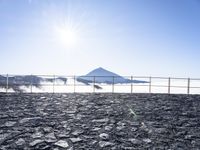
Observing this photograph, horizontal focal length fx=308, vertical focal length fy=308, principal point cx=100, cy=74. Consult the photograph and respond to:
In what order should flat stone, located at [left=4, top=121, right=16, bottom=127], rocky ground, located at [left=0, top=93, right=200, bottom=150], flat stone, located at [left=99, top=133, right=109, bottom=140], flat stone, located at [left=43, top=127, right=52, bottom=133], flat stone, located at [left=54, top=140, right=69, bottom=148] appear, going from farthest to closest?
flat stone, located at [left=4, top=121, right=16, bottom=127], flat stone, located at [left=43, top=127, right=52, bottom=133], flat stone, located at [left=99, top=133, right=109, bottom=140], rocky ground, located at [left=0, top=93, right=200, bottom=150], flat stone, located at [left=54, top=140, right=69, bottom=148]

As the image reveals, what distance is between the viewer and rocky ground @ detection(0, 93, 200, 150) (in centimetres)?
960

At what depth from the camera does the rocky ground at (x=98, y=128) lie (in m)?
9.60

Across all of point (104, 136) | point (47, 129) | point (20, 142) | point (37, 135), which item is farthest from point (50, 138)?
point (104, 136)

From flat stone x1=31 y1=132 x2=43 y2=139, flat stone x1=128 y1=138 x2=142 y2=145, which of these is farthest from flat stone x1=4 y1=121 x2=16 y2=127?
flat stone x1=128 y1=138 x2=142 y2=145

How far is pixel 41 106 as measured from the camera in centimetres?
1658

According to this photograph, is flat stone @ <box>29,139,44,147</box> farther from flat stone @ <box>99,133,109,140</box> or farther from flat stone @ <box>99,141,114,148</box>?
flat stone @ <box>99,133,109,140</box>

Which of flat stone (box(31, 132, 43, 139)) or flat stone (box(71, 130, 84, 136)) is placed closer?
flat stone (box(31, 132, 43, 139))

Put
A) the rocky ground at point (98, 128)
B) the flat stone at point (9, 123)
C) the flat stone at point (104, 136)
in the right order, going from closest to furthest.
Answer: the rocky ground at point (98, 128) → the flat stone at point (104, 136) → the flat stone at point (9, 123)

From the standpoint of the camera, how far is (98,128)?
11516 mm

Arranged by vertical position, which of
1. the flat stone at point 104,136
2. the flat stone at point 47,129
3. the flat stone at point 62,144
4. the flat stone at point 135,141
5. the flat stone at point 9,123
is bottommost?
the flat stone at point 62,144

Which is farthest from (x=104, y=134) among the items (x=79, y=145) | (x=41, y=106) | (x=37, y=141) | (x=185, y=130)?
(x=41, y=106)

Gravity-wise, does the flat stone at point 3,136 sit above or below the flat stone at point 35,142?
above

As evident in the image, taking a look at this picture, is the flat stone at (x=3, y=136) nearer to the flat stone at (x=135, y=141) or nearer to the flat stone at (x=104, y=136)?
the flat stone at (x=104, y=136)

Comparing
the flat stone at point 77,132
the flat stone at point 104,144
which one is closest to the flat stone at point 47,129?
the flat stone at point 77,132
